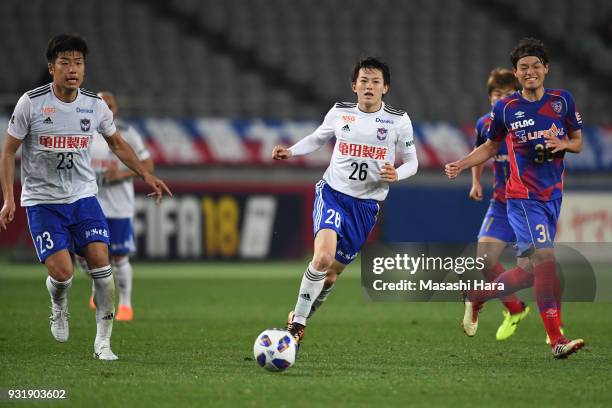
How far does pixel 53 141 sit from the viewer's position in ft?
26.3

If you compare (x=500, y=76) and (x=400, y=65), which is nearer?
(x=500, y=76)

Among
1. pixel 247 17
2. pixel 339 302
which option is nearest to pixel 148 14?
pixel 247 17

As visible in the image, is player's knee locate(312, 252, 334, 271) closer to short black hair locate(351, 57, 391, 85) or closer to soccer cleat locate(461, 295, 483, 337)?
short black hair locate(351, 57, 391, 85)

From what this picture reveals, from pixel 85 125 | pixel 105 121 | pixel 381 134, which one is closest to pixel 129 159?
pixel 105 121

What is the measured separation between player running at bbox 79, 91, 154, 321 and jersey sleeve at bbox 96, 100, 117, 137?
3.21 metres

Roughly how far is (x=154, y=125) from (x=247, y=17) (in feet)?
23.7

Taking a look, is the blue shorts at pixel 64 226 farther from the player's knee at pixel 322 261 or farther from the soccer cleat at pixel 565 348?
the soccer cleat at pixel 565 348

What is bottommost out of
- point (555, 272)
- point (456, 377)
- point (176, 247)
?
point (176, 247)

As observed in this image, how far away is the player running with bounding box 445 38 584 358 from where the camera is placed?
8383mm

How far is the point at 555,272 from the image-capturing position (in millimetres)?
8438

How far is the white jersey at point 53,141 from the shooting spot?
26.2 feet

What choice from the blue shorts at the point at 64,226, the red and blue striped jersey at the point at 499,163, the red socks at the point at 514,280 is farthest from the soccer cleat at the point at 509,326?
the blue shorts at the point at 64,226

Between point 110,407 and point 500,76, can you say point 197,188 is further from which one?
point 110,407

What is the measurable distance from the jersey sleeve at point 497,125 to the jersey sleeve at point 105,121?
304 cm
